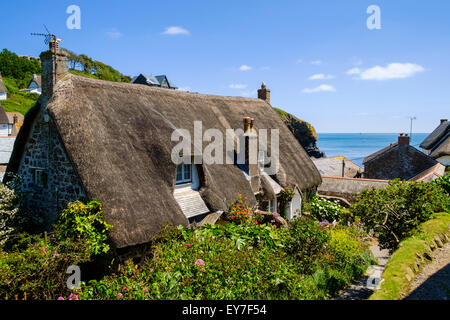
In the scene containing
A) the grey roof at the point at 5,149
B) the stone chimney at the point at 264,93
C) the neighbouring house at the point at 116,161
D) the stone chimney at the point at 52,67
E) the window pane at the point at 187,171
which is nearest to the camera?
the neighbouring house at the point at 116,161

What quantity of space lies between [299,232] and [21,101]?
209 feet

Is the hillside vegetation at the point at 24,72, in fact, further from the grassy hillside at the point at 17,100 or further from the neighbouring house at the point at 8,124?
the neighbouring house at the point at 8,124

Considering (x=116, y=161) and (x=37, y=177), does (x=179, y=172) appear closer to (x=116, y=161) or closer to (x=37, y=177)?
(x=116, y=161)

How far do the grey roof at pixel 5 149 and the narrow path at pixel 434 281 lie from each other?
930 inches

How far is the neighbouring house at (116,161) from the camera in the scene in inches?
332

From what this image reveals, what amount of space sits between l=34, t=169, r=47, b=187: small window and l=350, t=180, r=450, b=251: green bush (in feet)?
32.9

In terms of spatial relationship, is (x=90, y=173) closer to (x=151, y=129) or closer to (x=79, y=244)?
(x=79, y=244)

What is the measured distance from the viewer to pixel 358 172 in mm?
37688

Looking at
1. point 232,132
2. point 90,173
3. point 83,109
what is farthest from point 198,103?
point 90,173

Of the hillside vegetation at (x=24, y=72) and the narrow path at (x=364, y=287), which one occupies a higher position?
the hillside vegetation at (x=24, y=72)

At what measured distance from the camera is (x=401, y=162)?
2941 cm

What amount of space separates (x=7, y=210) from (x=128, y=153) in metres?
4.17

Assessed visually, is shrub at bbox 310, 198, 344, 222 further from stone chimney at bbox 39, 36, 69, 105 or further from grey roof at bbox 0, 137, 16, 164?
grey roof at bbox 0, 137, 16, 164

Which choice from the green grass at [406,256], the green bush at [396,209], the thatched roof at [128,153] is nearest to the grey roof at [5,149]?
the thatched roof at [128,153]
